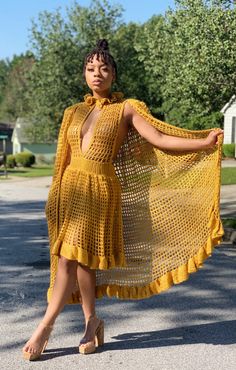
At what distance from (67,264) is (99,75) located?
1.19 meters

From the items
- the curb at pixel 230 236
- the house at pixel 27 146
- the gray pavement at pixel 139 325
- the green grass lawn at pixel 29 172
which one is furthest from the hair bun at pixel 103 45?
the house at pixel 27 146

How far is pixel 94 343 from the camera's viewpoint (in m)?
3.64

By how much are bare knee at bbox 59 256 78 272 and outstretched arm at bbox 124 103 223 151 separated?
886 mm

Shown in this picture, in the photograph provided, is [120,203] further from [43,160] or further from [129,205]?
[43,160]

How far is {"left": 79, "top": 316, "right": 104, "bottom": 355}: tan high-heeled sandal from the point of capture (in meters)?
3.58

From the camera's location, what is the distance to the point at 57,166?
3.72 meters

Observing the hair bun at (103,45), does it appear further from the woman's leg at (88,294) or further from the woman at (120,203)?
the woman's leg at (88,294)

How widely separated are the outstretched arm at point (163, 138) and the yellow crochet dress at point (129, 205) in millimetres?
36

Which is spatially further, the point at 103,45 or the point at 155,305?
the point at 155,305

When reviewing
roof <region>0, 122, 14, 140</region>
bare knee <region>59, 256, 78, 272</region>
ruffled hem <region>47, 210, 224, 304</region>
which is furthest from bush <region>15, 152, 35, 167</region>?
bare knee <region>59, 256, 78, 272</region>

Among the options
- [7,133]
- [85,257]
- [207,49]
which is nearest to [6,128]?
[7,133]

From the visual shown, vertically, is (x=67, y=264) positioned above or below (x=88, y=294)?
above

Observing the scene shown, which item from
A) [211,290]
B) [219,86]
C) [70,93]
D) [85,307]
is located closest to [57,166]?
[85,307]

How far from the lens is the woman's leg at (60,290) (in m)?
3.55
